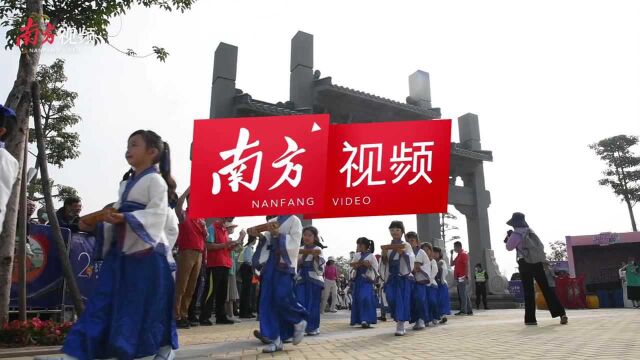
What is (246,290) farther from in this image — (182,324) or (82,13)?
(82,13)

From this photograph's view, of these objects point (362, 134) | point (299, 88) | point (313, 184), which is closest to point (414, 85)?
point (299, 88)

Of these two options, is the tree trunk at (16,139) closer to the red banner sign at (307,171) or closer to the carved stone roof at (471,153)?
the red banner sign at (307,171)

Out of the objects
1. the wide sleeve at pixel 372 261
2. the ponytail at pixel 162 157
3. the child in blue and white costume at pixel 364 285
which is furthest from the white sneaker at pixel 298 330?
the wide sleeve at pixel 372 261

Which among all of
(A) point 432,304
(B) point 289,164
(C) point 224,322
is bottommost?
(C) point 224,322

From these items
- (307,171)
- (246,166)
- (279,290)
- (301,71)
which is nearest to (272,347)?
(279,290)

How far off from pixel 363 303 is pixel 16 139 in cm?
622

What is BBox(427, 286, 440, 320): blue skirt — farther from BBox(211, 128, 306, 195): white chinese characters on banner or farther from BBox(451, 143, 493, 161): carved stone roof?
BBox(451, 143, 493, 161): carved stone roof

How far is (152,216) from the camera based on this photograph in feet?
10.6

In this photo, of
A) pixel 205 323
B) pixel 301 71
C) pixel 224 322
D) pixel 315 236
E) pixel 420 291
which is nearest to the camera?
pixel 315 236

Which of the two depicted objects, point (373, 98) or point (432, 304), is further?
point (373, 98)

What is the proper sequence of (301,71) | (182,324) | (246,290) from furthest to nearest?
(301,71)
(246,290)
(182,324)

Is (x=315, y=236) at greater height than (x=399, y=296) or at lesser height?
greater

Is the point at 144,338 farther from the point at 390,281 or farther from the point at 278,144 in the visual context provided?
the point at 390,281

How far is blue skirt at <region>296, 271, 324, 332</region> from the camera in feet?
24.0
